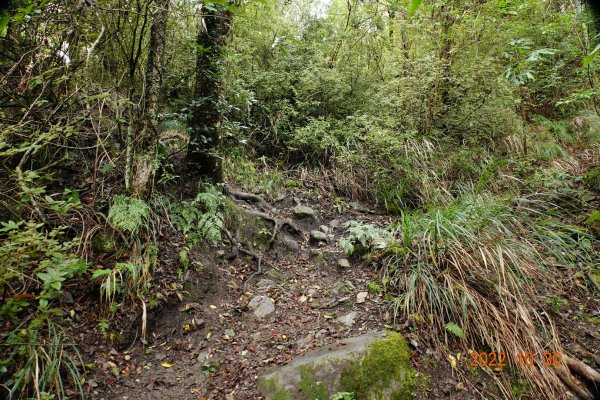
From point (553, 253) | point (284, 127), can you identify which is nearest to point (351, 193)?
point (284, 127)

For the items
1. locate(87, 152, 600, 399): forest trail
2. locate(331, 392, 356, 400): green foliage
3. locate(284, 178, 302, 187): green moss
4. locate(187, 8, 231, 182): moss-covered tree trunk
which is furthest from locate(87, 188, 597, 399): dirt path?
locate(284, 178, 302, 187): green moss

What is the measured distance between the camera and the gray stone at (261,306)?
3.80 meters

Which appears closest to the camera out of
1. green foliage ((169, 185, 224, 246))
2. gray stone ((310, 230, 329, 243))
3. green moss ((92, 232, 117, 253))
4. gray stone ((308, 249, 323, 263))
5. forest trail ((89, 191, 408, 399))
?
forest trail ((89, 191, 408, 399))

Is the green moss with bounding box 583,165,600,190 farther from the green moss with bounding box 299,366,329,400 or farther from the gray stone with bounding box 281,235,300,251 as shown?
the green moss with bounding box 299,366,329,400

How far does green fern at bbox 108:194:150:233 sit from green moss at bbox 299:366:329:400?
7.53 feet

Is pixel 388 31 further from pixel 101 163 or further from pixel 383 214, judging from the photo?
pixel 101 163

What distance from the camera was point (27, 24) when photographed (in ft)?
11.3

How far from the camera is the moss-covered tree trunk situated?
172 inches

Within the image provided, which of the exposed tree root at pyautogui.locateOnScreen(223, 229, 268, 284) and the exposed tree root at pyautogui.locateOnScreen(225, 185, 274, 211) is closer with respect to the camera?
the exposed tree root at pyautogui.locateOnScreen(223, 229, 268, 284)

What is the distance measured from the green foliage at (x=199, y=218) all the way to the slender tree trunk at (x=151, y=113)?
0.49m

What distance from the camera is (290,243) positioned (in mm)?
5023

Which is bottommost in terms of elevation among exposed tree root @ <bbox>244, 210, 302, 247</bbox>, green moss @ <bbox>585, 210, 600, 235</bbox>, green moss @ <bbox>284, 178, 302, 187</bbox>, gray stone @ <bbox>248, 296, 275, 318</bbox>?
gray stone @ <bbox>248, 296, 275, 318</bbox>

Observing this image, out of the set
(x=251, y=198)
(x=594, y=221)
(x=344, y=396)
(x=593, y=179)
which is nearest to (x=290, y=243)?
(x=251, y=198)
